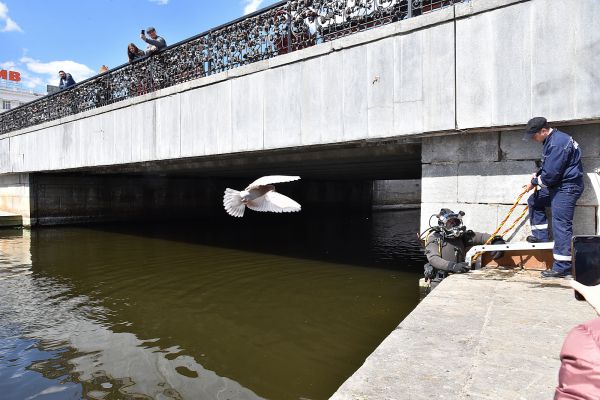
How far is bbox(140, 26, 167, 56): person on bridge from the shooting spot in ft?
35.2

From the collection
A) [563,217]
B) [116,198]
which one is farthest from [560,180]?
[116,198]

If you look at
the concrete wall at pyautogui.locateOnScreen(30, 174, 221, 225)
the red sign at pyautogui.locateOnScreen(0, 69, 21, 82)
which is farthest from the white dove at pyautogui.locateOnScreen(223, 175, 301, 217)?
the red sign at pyautogui.locateOnScreen(0, 69, 21, 82)

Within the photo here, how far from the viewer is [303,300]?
643cm

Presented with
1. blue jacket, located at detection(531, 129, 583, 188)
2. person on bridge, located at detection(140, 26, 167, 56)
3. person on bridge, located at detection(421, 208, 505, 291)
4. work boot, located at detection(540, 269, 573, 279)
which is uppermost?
person on bridge, located at detection(140, 26, 167, 56)

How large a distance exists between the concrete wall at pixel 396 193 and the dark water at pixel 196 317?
58.5 ft

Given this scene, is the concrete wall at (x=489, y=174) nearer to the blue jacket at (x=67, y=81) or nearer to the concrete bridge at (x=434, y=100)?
the concrete bridge at (x=434, y=100)

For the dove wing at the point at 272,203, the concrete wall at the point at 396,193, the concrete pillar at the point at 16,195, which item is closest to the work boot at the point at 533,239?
the dove wing at the point at 272,203

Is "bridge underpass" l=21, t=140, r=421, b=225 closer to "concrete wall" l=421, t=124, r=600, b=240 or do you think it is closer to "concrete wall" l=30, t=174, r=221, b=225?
"concrete wall" l=30, t=174, r=221, b=225

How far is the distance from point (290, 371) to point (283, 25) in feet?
20.1

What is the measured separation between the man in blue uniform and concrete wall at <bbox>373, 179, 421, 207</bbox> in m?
24.7

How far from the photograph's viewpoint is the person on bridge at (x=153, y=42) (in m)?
10.7

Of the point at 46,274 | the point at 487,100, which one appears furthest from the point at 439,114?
the point at 46,274

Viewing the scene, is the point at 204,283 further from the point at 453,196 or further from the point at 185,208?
the point at 185,208

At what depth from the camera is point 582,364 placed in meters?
1.29
